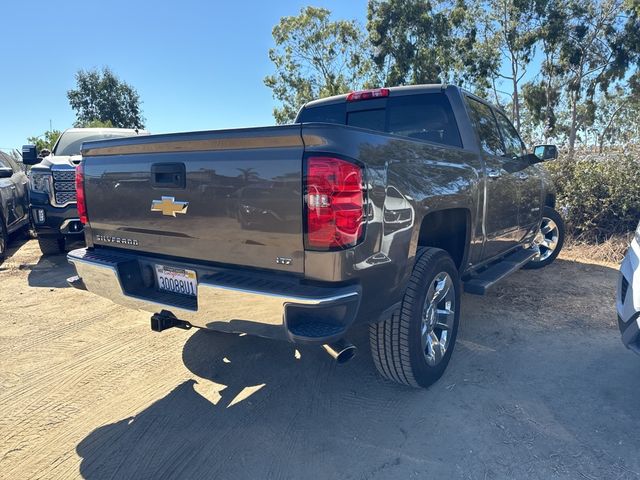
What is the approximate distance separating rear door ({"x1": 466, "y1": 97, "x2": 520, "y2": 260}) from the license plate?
2.47 metres

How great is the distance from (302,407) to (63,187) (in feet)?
16.7

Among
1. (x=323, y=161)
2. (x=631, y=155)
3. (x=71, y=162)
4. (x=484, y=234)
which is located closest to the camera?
(x=323, y=161)

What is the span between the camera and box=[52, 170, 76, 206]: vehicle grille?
5965 millimetres

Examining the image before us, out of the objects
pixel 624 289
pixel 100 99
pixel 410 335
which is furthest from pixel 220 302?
pixel 100 99

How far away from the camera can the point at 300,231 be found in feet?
6.89

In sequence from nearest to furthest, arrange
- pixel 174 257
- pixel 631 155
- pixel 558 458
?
pixel 558 458
pixel 174 257
pixel 631 155

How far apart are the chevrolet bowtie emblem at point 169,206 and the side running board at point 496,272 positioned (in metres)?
2.32

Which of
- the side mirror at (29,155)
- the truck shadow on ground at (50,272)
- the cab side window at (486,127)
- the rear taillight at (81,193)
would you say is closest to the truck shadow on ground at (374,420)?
the rear taillight at (81,193)

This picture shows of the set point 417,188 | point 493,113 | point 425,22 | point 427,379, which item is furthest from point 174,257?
point 425,22

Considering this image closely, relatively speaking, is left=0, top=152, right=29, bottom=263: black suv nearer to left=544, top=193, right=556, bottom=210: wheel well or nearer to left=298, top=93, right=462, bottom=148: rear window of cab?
left=298, top=93, right=462, bottom=148: rear window of cab

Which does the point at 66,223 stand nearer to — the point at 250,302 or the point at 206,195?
the point at 206,195

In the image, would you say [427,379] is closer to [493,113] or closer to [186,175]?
[186,175]

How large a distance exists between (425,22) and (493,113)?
671 inches

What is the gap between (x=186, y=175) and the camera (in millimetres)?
2445
